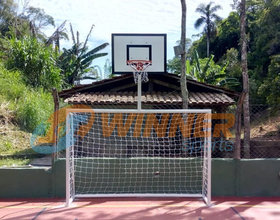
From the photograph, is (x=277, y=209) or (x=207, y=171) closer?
(x=277, y=209)

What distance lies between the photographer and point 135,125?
9.20 m

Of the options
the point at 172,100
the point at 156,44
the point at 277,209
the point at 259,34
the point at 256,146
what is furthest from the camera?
the point at 259,34

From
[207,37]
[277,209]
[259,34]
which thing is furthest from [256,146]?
[207,37]

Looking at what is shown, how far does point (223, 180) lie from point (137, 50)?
11.1 ft

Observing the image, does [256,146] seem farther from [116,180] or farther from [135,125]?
[116,180]

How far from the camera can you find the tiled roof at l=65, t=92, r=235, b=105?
8.88 m

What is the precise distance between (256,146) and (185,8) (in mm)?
5665

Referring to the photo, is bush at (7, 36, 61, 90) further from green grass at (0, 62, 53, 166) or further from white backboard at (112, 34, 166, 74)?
white backboard at (112, 34, 166, 74)

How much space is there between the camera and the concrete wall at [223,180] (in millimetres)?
5734

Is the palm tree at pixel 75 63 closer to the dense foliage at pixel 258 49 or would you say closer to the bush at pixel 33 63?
the bush at pixel 33 63

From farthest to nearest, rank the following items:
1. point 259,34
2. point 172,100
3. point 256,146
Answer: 1. point 259,34
2. point 256,146
3. point 172,100

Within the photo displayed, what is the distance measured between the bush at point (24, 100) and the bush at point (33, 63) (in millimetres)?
792

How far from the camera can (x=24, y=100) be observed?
45.2ft

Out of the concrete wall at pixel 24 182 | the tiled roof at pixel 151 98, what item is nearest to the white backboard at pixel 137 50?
the tiled roof at pixel 151 98
